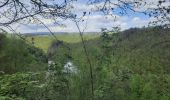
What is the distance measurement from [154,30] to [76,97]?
14.3 feet

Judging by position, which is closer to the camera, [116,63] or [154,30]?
[154,30]

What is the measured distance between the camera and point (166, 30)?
12.8 metres

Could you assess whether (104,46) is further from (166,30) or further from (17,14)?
(17,14)

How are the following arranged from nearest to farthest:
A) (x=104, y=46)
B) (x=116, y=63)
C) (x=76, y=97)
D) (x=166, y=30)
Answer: (x=166, y=30) < (x=76, y=97) < (x=116, y=63) < (x=104, y=46)

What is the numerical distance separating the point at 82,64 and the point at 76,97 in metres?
1.32

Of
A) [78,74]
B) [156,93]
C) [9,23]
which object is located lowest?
[156,93]

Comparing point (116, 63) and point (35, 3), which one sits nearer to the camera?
point (35, 3)

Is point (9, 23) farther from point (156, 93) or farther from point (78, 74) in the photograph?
point (156, 93)

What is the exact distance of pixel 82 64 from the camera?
632 inches

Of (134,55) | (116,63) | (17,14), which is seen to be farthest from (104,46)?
(134,55)

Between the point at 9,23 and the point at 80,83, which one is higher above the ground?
the point at 9,23

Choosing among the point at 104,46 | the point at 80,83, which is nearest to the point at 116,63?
the point at 104,46

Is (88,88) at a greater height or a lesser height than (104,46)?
lesser

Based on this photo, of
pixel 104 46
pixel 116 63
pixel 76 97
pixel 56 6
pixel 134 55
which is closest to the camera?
pixel 56 6
